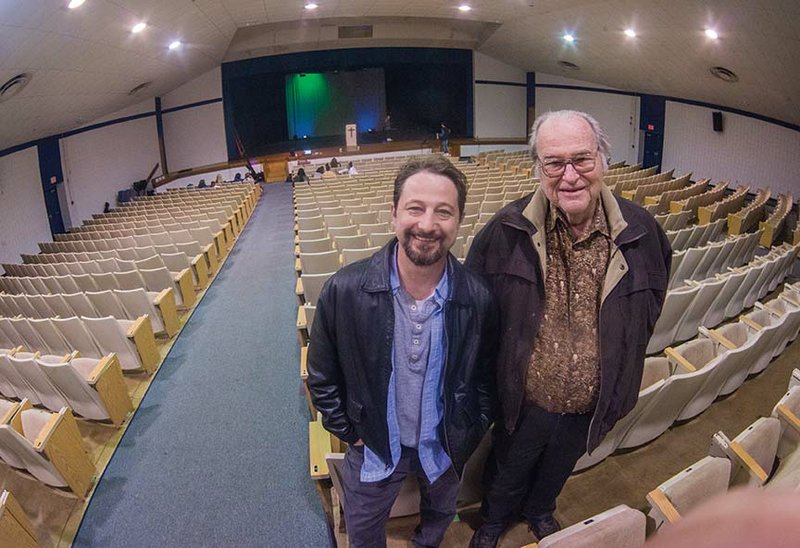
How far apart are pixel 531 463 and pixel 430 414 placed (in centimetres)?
55

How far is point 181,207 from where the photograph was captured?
1146 centimetres

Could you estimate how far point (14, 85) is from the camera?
710cm

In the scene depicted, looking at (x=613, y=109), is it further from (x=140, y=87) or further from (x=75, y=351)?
(x=75, y=351)

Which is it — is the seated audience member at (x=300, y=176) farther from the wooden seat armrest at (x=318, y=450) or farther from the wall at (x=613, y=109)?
the wooden seat armrest at (x=318, y=450)

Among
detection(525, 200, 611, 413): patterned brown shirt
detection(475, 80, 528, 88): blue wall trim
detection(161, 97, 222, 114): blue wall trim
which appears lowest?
detection(525, 200, 611, 413): patterned brown shirt

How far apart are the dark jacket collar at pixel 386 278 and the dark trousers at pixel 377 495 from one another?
645 millimetres

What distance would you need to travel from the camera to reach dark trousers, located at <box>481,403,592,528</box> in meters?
1.82

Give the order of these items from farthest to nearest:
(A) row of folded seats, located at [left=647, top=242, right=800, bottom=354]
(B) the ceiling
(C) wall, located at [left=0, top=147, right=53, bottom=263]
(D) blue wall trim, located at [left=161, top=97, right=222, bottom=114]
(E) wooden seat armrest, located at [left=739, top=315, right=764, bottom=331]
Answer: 1. (D) blue wall trim, located at [left=161, top=97, right=222, bottom=114]
2. (C) wall, located at [left=0, top=147, right=53, bottom=263]
3. (B) the ceiling
4. (A) row of folded seats, located at [left=647, top=242, right=800, bottom=354]
5. (E) wooden seat armrest, located at [left=739, top=315, right=764, bottom=331]

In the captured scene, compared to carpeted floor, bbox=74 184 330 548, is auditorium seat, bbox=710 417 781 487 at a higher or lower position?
higher

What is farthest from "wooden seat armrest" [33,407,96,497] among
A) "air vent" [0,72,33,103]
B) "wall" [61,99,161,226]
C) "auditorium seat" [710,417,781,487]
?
"wall" [61,99,161,226]

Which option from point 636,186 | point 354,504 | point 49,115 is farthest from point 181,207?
point 354,504

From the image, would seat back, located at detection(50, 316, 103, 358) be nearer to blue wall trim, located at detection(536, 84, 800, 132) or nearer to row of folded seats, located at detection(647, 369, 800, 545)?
row of folded seats, located at detection(647, 369, 800, 545)

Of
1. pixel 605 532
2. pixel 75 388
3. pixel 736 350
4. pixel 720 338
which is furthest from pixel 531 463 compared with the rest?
pixel 75 388

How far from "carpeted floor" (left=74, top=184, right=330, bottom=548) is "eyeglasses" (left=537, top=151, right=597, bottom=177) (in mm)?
2177
